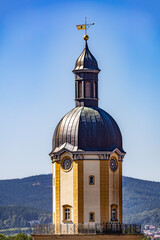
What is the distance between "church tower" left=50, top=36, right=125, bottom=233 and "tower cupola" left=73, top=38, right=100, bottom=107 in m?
0.36

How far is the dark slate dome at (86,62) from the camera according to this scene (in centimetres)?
11131

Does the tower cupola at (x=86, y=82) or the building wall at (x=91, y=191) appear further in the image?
the tower cupola at (x=86, y=82)

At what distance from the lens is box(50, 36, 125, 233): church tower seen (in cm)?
10775

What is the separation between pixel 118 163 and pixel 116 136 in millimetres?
2612

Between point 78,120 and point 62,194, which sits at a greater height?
point 78,120

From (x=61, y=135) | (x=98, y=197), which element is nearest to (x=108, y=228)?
(x=98, y=197)

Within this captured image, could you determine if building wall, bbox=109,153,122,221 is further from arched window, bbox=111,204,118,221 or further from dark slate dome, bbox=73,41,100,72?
dark slate dome, bbox=73,41,100,72

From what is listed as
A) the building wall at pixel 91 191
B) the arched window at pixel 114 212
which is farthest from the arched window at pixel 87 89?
the arched window at pixel 114 212

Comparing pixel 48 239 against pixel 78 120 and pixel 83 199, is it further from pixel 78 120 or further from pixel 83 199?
pixel 78 120

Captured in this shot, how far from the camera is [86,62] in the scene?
11156 cm

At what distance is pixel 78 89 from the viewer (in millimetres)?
111750

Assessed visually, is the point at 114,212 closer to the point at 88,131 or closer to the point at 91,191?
the point at 91,191

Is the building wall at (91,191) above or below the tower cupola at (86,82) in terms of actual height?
below

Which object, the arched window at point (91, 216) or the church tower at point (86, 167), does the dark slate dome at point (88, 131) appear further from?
the arched window at point (91, 216)
